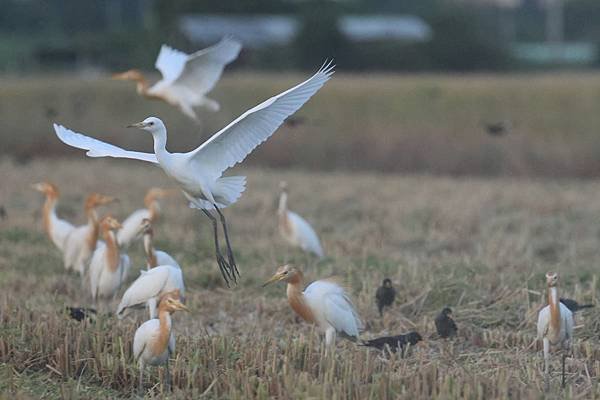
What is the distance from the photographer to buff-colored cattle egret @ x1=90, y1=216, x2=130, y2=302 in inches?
342

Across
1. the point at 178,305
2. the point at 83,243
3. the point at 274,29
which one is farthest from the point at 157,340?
the point at 274,29

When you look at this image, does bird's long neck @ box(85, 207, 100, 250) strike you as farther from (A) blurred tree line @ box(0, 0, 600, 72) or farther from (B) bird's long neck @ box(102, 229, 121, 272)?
(A) blurred tree line @ box(0, 0, 600, 72)

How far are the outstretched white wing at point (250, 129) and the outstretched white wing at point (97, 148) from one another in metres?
0.33

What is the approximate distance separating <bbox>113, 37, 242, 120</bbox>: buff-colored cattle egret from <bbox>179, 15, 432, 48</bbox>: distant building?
84.2ft

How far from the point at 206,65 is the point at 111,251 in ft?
11.8

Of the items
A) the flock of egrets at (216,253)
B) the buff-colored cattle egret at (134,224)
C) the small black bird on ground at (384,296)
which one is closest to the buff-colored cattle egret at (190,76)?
the buff-colored cattle egret at (134,224)

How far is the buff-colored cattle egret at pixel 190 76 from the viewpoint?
11.7m

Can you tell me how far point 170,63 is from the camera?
39.7 ft

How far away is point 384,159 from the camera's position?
64.2 ft

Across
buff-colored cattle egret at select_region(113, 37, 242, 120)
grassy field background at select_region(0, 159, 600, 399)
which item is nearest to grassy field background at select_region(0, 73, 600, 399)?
grassy field background at select_region(0, 159, 600, 399)

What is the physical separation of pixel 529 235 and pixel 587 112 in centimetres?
895

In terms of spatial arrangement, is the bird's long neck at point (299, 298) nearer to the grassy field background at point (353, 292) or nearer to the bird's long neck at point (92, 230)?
the grassy field background at point (353, 292)

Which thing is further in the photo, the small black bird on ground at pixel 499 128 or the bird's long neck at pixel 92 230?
the small black bird on ground at pixel 499 128

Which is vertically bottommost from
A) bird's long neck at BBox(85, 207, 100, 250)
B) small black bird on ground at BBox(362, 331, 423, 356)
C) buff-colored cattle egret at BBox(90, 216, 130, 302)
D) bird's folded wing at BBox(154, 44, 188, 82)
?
small black bird on ground at BBox(362, 331, 423, 356)
